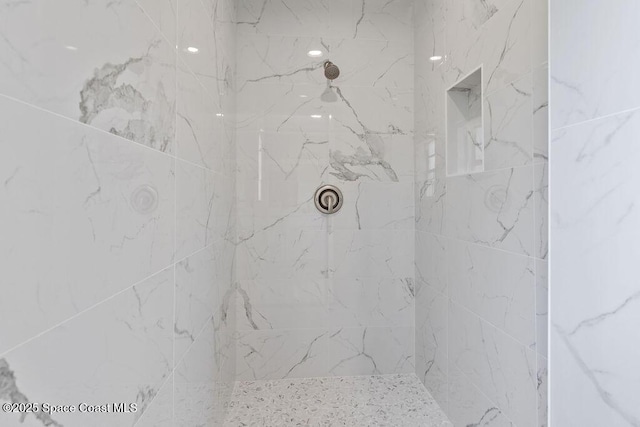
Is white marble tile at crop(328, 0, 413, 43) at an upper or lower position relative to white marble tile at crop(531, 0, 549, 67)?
upper

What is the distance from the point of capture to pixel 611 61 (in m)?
0.73

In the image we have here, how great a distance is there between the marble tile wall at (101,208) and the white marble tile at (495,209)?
1.17 m

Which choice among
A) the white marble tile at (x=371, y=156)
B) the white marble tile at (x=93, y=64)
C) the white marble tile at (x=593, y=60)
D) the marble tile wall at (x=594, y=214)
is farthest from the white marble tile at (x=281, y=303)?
the white marble tile at (x=593, y=60)

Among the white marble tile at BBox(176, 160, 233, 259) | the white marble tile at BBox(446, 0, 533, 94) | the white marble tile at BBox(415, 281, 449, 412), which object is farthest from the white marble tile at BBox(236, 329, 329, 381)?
the white marble tile at BBox(446, 0, 533, 94)

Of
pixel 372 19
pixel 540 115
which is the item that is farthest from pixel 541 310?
pixel 372 19

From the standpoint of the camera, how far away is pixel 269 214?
7.64 ft

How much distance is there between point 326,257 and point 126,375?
65.6 inches

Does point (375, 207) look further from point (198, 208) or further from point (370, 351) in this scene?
point (198, 208)

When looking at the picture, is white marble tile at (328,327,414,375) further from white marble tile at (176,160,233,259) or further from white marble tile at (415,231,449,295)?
white marble tile at (176,160,233,259)

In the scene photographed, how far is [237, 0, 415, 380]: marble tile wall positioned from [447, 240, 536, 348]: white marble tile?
2.05ft

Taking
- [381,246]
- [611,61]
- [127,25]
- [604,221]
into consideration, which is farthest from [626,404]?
Result: [381,246]

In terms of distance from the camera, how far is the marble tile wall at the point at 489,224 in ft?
3.99

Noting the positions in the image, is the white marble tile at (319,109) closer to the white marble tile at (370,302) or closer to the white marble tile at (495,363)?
the white marble tile at (370,302)

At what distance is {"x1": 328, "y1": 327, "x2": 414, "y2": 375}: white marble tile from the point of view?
2.36 meters
